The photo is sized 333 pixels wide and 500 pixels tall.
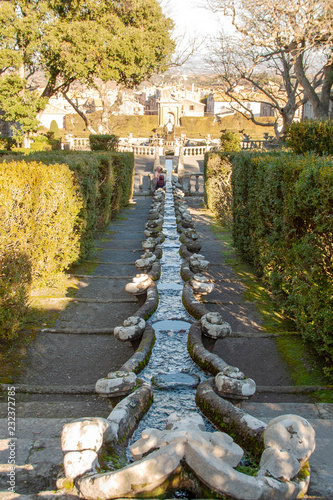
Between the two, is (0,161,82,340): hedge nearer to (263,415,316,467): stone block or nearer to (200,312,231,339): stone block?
(200,312,231,339): stone block

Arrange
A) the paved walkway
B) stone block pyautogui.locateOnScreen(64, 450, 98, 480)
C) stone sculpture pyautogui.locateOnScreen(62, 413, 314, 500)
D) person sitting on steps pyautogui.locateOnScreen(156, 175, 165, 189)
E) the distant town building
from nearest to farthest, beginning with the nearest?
1. stone sculpture pyautogui.locateOnScreen(62, 413, 314, 500)
2. stone block pyautogui.locateOnScreen(64, 450, 98, 480)
3. the paved walkway
4. person sitting on steps pyautogui.locateOnScreen(156, 175, 165, 189)
5. the distant town building

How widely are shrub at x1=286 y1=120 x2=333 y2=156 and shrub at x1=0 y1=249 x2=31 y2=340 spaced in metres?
6.30

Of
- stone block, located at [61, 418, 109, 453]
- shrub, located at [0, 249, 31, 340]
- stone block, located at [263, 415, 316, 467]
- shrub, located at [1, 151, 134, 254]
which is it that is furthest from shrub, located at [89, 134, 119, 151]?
stone block, located at [263, 415, 316, 467]

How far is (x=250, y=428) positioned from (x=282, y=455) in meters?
0.60

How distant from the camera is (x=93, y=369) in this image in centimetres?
508

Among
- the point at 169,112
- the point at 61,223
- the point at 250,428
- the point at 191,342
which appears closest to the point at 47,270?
the point at 61,223

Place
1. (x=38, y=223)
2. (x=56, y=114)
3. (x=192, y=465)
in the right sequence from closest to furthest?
(x=192, y=465), (x=38, y=223), (x=56, y=114)

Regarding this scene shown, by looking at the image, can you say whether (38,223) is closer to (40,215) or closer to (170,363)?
(40,215)

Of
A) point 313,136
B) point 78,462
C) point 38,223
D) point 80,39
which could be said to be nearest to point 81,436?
point 78,462

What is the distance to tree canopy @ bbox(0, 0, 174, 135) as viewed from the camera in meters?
29.6

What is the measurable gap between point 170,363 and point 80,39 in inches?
1202

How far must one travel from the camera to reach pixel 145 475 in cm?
240

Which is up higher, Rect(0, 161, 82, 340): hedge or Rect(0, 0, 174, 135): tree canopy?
Rect(0, 0, 174, 135): tree canopy

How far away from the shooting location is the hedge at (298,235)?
15.6 ft
